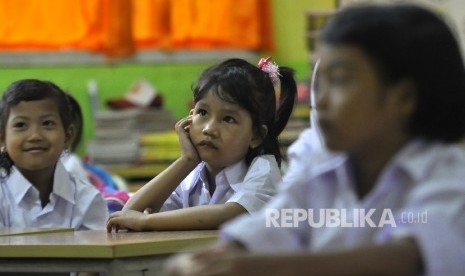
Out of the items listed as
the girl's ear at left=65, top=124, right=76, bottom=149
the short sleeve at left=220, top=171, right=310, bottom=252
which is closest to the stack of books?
the girl's ear at left=65, top=124, right=76, bottom=149

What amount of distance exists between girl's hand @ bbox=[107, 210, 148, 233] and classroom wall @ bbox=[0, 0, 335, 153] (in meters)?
3.29

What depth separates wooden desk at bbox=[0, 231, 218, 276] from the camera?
2059 millimetres

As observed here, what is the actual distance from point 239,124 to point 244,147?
0.24 ft

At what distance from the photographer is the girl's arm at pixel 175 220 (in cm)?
253

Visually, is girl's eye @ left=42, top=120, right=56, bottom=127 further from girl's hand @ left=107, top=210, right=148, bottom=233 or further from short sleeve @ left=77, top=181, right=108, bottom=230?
girl's hand @ left=107, top=210, right=148, bottom=233

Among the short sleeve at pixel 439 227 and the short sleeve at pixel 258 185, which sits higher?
the short sleeve at pixel 439 227

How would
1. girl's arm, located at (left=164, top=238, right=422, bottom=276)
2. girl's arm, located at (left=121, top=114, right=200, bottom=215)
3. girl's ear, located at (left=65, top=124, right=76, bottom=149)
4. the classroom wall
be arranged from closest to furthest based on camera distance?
girl's arm, located at (left=164, top=238, right=422, bottom=276) < girl's arm, located at (left=121, top=114, right=200, bottom=215) < girl's ear, located at (left=65, top=124, right=76, bottom=149) < the classroom wall

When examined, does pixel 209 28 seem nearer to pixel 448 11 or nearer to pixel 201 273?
pixel 448 11

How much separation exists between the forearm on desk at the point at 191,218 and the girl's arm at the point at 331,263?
131 cm

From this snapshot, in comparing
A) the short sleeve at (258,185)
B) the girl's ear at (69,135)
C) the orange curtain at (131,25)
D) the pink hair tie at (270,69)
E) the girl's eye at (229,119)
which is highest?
the pink hair tie at (270,69)

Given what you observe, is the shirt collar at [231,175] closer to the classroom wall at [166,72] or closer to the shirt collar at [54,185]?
the shirt collar at [54,185]

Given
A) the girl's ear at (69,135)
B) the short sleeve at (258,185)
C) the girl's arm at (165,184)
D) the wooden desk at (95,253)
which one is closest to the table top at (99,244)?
the wooden desk at (95,253)

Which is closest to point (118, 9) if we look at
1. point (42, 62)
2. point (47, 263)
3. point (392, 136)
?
point (42, 62)

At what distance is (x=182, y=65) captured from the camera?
6230 millimetres
